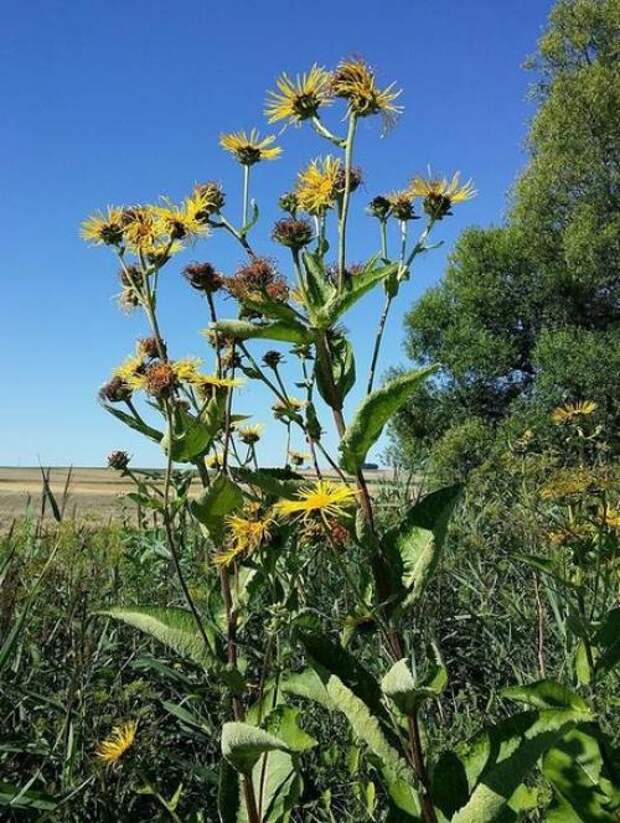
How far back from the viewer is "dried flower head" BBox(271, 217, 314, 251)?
5.28 feet

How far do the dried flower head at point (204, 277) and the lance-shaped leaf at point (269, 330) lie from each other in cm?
38

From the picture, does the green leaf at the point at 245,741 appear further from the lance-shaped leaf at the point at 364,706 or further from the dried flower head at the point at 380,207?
the dried flower head at the point at 380,207

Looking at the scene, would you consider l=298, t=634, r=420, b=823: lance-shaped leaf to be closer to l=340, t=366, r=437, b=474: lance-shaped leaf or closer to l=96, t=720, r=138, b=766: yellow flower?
l=340, t=366, r=437, b=474: lance-shaped leaf

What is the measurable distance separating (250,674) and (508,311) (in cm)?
1424

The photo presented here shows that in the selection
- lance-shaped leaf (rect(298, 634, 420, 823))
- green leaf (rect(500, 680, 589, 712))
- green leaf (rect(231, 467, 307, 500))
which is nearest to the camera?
lance-shaped leaf (rect(298, 634, 420, 823))

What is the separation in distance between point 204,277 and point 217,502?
52 centimetres

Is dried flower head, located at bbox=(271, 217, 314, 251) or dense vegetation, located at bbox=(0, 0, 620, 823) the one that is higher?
dried flower head, located at bbox=(271, 217, 314, 251)

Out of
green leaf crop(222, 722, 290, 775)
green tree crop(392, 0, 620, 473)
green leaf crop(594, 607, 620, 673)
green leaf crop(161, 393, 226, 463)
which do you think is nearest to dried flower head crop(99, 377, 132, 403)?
green leaf crop(161, 393, 226, 463)

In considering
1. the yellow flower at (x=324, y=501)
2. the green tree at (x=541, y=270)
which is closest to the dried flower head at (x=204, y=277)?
the yellow flower at (x=324, y=501)

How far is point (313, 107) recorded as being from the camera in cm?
171

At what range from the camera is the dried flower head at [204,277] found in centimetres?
173

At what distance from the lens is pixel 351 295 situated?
133cm

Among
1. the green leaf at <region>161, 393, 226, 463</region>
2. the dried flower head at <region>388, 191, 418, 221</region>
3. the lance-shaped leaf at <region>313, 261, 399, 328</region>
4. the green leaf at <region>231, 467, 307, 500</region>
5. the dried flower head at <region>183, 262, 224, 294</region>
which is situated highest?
the dried flower head at <region>388, 191, 418, 221</region>

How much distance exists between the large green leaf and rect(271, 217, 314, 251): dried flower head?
0.88 meters
